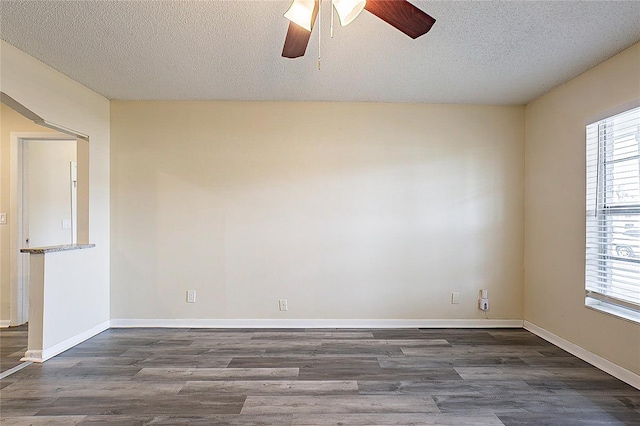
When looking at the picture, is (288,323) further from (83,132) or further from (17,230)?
(17,230)

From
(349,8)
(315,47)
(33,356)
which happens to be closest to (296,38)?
(349,8)

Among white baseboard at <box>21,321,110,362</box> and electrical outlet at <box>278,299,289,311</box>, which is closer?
white baseboard at <box>21,321,110,362</box>

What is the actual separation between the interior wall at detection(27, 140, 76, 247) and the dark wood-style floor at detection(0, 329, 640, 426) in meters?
1.68

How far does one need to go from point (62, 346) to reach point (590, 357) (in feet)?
15.3

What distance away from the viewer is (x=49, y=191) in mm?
4121

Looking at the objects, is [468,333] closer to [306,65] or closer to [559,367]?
[559,367]

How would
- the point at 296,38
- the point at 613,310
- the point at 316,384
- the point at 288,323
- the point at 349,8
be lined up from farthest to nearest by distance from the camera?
the point at 288,323 < the point at 613,310 < the point at 316,384 < the point at 296,38 < the point at 349,8

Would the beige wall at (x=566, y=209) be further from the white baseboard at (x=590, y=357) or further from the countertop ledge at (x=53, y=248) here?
the countertop ledge at (x=53, y=248)

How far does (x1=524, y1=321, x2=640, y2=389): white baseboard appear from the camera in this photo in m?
2.45

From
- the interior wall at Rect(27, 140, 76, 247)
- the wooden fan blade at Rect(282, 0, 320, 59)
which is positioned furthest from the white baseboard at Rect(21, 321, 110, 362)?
the wooden fan blade at Rect(282, 0, 320, 59)

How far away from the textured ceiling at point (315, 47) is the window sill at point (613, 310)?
2.00 m

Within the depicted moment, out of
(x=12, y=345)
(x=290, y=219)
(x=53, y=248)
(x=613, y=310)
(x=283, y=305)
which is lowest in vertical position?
(x=12, y=345)

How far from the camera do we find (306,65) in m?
2.84

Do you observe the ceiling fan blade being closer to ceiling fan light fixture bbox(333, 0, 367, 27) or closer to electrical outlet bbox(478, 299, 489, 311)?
ceiling fan light fixture bbox(333, 0, 367, 27)
